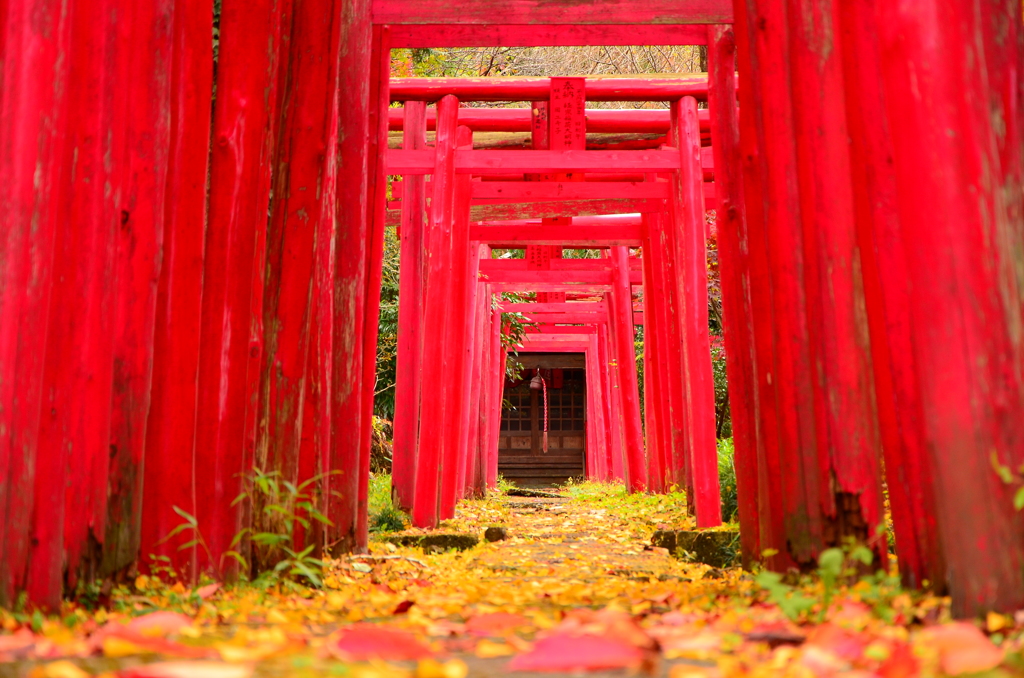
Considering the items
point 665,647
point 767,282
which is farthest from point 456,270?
point 665,647

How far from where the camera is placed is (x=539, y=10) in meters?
5.46

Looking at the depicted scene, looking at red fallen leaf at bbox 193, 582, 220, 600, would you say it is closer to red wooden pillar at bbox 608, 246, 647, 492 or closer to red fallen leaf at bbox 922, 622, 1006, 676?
red fallen leaf at bbox 922, 622, 1006, 676

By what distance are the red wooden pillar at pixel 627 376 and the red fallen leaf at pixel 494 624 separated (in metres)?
10.3

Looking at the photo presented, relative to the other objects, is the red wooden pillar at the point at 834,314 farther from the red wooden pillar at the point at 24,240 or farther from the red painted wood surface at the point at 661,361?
the red painted wood surface at the point at 661,361

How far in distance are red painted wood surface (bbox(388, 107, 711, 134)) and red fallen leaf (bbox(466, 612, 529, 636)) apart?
650cm

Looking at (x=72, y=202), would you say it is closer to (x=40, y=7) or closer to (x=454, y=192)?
(x=40, y=7)

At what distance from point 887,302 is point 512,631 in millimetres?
1297

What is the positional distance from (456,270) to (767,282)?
173 inches

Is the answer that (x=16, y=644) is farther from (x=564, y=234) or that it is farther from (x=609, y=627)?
(x=564, y=234)

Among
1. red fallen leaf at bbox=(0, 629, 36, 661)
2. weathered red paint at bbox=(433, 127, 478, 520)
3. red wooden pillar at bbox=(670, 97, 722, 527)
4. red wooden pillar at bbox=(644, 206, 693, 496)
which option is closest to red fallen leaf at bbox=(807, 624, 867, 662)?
red fallen leaf at bbox=(0, 629, 36, 661)

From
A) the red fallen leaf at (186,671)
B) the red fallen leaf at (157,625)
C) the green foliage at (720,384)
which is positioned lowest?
the red fallen leaf at (157,625)

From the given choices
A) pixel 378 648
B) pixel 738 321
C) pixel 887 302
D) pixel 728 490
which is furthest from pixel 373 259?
pixel 378 648

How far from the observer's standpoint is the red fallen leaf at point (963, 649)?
4.95 ft

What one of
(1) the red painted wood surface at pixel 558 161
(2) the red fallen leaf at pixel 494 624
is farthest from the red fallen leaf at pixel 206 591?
(1) the red painted wood surface at pixel 558 161
